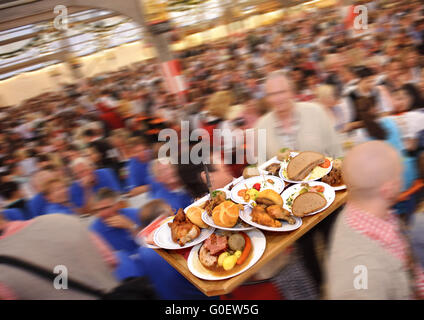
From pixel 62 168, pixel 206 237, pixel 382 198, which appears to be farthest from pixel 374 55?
pixel 62 168

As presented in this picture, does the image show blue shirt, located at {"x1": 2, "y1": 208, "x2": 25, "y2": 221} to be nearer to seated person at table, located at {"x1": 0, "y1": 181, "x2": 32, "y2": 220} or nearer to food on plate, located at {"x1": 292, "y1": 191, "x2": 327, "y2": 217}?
seated person at table, located at {"x1": 0, "y1": 181, "x2": 32, "y2": 220}

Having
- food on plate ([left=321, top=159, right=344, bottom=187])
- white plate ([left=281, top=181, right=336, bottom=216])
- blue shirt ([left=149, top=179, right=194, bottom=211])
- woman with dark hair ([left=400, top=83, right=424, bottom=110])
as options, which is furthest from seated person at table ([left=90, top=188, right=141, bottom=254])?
woman with dark hair ([left=400, top=83, right=424, bottom=110])

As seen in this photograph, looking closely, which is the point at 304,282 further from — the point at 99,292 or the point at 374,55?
the point at 374,55

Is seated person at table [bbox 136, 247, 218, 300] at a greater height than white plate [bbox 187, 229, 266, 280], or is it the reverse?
white plate [bbox 187, 229, 266, 280]

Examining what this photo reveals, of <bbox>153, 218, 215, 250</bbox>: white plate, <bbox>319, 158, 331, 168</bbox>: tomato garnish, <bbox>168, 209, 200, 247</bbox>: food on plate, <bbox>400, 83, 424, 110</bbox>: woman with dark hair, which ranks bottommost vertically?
<bbox>153, 218, 215, 250</bbox>: white plate

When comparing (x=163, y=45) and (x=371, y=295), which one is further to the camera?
(x=163, y=45)

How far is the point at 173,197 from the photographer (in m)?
2.32

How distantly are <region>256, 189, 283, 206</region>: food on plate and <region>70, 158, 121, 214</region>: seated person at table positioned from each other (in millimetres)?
1535

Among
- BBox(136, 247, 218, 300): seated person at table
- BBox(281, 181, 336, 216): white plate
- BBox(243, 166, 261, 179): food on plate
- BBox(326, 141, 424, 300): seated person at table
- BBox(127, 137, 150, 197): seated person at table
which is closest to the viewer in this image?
BBox(326, 141, 424, 300): seated person at table

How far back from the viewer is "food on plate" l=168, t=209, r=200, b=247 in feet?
5.13

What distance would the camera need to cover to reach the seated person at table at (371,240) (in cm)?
115

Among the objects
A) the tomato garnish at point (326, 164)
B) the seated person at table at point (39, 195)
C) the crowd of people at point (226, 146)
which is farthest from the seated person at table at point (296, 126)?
the seated person at table at point (39, 195)

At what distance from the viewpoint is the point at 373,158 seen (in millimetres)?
1339

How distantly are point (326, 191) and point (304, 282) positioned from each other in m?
0.62
